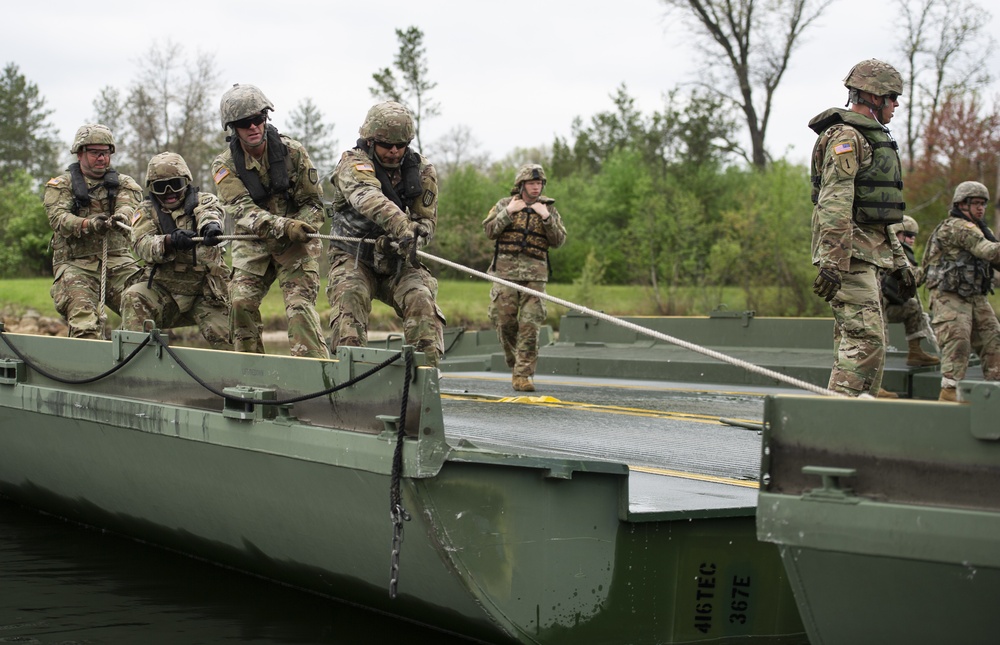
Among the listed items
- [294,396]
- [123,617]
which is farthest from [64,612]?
[294,396]

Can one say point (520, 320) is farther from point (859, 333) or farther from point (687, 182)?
point (687, 182)

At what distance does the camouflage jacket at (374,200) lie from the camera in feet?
20.0

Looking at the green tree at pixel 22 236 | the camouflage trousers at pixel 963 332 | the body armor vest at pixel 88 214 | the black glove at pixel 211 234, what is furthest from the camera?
the green tree at pixel 22 236

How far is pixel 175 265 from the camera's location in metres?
7.50

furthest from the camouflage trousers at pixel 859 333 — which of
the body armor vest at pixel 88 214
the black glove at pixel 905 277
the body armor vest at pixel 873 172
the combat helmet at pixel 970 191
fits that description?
the body armor vest at pixel 88 214

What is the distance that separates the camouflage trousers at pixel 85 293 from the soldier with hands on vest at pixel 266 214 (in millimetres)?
1957

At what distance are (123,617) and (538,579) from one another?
2285mm

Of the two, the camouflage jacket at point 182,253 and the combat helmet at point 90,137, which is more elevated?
the combat helmet at point 90,137

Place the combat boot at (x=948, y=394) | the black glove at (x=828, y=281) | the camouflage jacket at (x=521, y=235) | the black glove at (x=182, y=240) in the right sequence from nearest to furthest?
the black glove at (x=828, y=281)
the black glove at (x=182, y=240)
the combat boot at (x=948, y=394)
the camouflage jacket at (x=521, y=235)

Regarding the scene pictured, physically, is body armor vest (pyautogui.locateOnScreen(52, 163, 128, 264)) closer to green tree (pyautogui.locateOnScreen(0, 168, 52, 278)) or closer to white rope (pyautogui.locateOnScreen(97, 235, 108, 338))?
white rope (pyautogui.locateOnScreen(97, 235, 108, 338))

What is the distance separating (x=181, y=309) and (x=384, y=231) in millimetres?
1977

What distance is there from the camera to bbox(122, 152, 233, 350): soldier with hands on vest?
24.3ft

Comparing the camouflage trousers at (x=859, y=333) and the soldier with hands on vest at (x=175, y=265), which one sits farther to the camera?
the soldier with hands on vest at (x=175, y=265)

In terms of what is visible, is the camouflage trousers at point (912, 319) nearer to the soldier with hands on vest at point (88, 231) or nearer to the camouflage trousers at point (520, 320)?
the camouflage trousers at point (520, 320)
